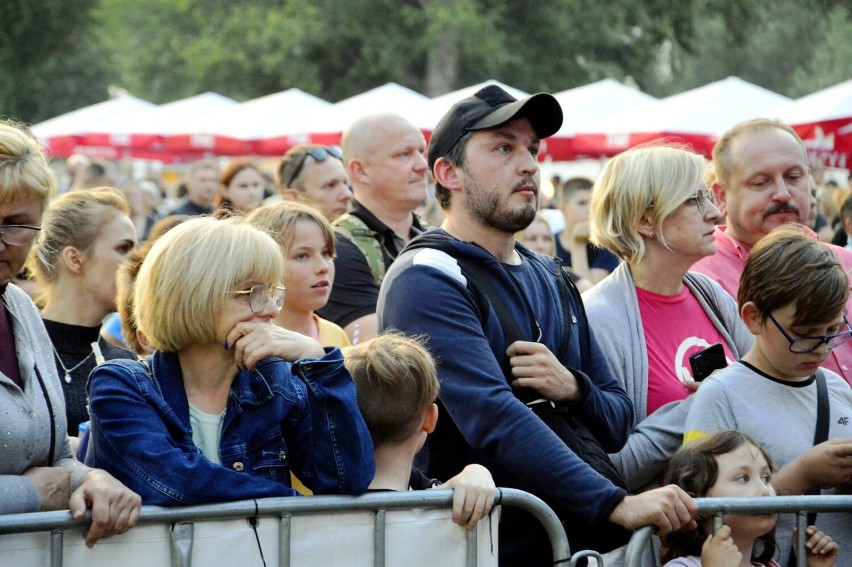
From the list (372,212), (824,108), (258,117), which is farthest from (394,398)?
(258,117)

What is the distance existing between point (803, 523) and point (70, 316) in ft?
9.41

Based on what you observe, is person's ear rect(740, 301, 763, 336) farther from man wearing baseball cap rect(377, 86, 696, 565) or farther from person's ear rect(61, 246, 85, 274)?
person's ear rect(61, 246, 85, 274)

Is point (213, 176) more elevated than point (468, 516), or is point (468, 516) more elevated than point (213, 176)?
point (213, 176)

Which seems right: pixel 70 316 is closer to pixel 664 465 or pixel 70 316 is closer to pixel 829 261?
pixel 664 465

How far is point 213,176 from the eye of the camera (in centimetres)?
1253

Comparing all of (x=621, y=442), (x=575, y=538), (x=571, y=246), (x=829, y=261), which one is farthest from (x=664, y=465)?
(x=571, y=246)

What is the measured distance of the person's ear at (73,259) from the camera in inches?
190

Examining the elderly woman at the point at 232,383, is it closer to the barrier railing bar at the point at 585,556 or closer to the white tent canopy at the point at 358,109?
the barrier railing bar at the point at 585,556

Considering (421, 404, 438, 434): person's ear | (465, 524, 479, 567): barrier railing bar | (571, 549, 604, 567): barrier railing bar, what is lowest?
(571, 549, 604, 567): barrier railing bar

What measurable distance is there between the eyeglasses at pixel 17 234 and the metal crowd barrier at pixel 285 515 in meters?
0.76

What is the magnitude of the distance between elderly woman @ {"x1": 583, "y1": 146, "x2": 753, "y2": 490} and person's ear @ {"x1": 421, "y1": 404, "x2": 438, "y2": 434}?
898 mm

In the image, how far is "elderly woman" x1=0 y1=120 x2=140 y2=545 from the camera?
9.55ft

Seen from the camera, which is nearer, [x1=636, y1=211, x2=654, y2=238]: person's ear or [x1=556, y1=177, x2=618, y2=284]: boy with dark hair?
[x1=636, y1=211, x2=654, y2=238]: person's ear

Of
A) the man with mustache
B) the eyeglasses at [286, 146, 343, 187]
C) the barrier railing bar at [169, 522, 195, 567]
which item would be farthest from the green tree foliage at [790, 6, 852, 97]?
the barrier railing bar at [169, 522, 195, 567]
